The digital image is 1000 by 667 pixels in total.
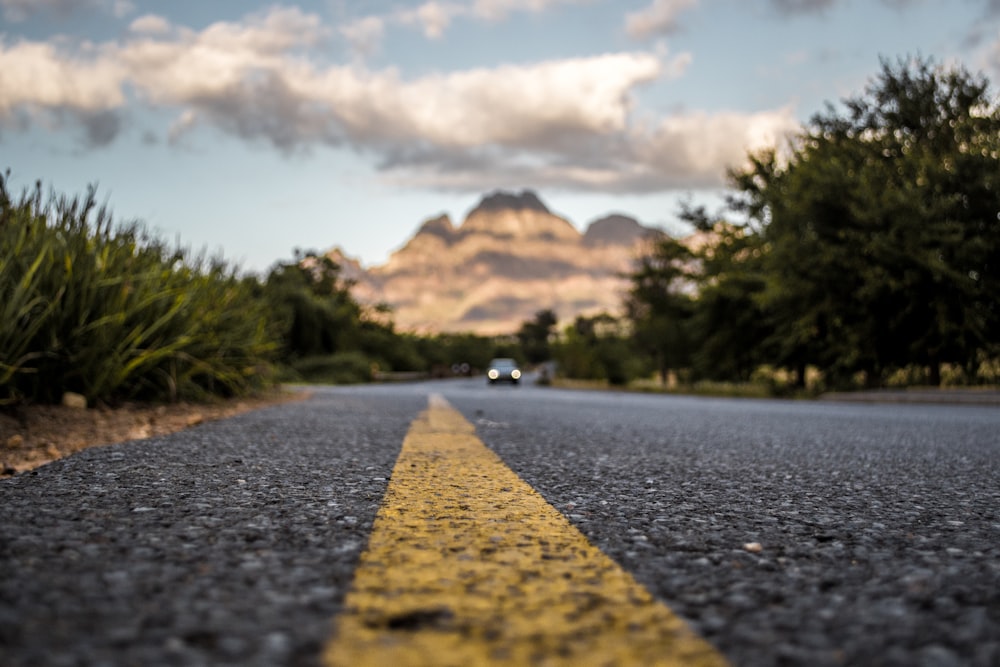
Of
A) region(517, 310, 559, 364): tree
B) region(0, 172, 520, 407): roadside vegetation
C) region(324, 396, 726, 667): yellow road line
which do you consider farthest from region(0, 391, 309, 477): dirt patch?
region(517, 310, 559, 364): tree

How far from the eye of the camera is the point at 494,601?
1.47m

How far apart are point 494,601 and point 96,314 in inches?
199

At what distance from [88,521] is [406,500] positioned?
3.04 ft

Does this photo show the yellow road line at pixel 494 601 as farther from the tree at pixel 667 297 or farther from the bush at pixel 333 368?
the tree at pixel 667 297

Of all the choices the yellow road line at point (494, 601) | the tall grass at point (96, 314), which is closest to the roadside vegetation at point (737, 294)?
the tall grass at point (96, 314)

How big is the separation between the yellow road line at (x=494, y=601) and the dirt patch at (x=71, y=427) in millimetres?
2017

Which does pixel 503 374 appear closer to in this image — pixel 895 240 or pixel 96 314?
pixel 895 240

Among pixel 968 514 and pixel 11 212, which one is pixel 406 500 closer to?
pixel 968 514

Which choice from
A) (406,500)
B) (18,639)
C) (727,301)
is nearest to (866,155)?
(727,301)

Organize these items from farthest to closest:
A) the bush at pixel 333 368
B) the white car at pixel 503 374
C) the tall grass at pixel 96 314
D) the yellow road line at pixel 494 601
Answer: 1. the white car at pixel 503 374
2. the bush at pixel 333 368
3. the tall grass at pixel 96 314
4. the yellow road line at pixel 494 601

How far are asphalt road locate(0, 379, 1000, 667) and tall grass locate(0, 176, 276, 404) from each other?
4.99ft

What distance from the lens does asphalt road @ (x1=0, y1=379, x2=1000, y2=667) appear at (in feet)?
4.15

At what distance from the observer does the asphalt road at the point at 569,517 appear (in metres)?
1.26

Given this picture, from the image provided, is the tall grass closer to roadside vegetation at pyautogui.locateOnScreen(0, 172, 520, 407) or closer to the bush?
roadside vegetation at pyautogui.locateOnScreen(0, 172, 520, 407)
